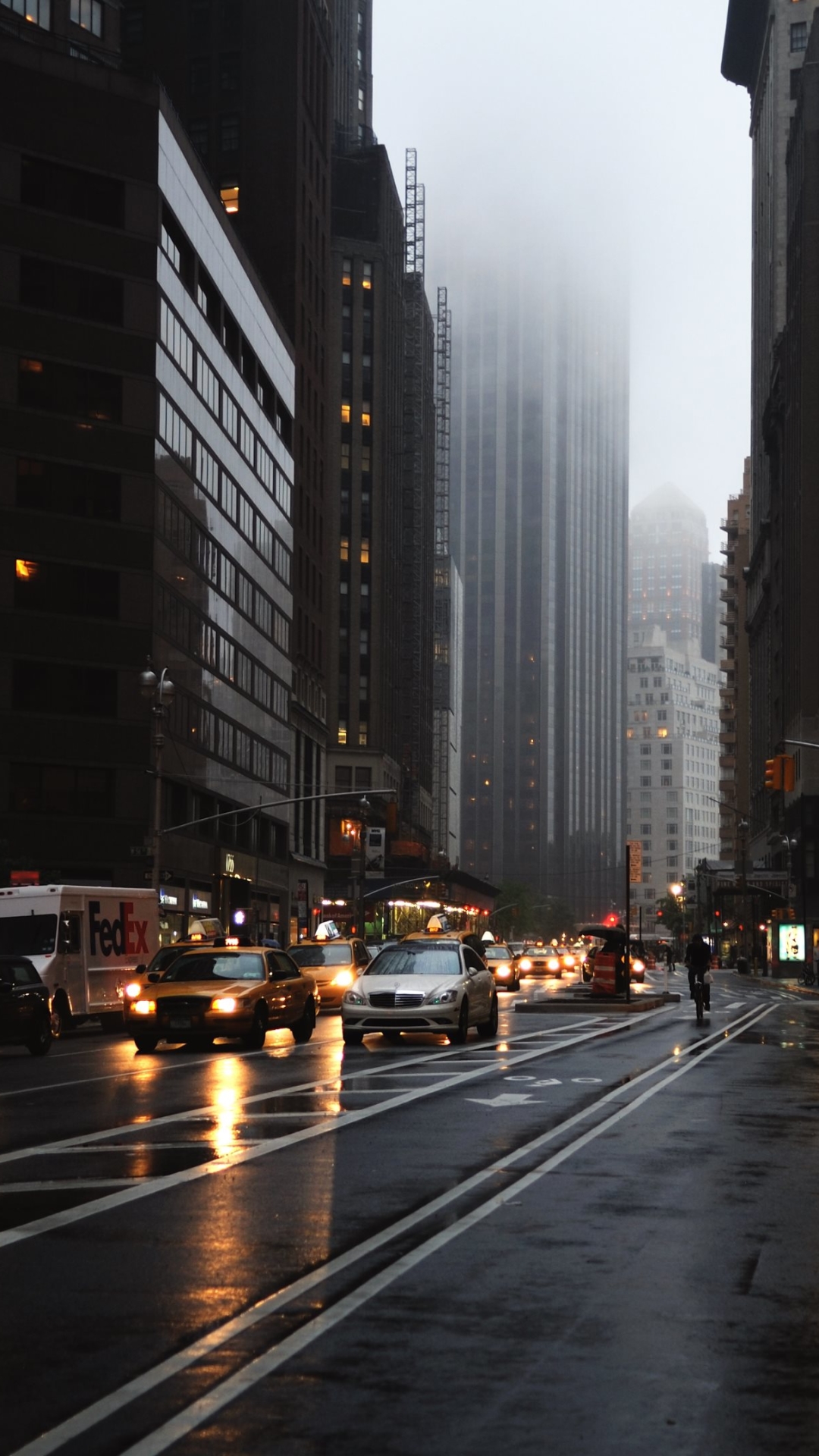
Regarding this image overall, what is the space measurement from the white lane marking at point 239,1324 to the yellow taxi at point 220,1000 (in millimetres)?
13557

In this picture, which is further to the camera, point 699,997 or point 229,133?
point 229,133

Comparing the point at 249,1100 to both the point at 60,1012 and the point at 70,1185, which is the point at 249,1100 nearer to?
the point at 70,1185

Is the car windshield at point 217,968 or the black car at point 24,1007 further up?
the car windshield at point 217,968

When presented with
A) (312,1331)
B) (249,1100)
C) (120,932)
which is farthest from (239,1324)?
(120,932)

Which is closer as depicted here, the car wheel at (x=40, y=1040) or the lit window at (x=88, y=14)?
the car wheel at (x=40, y=1040)

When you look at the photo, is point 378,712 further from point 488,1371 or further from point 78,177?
point 488,1371

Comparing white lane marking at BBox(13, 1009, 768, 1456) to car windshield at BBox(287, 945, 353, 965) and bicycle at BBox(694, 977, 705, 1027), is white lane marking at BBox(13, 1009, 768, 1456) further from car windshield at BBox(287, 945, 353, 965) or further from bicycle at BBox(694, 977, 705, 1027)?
car windshield at BBox(287, 945, 353, 965)

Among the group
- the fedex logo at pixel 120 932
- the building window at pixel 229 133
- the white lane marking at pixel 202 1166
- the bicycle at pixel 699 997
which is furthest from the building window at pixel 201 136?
the white lane marking at pixel 202 1166

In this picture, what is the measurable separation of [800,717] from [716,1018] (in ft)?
231

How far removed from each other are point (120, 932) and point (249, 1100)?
1877 cm

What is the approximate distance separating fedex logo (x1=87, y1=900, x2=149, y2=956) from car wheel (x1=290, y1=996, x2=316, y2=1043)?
264 inches

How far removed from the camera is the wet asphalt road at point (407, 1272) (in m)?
5.94

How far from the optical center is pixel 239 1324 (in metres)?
7.32

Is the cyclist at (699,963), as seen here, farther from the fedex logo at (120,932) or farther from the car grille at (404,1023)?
the car grille at (404,1023)
